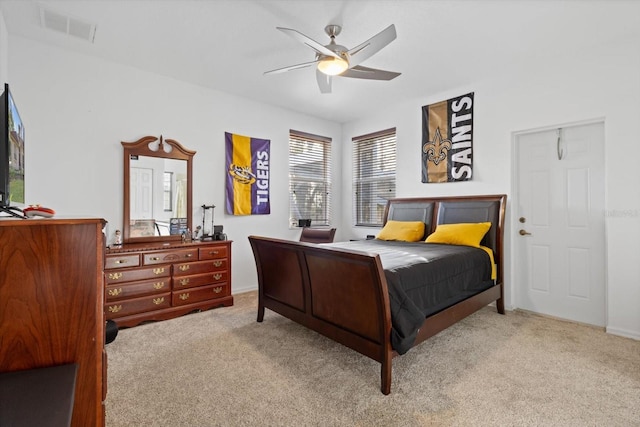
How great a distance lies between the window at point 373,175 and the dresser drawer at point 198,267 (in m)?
2.57

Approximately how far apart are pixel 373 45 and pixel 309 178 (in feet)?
9.71

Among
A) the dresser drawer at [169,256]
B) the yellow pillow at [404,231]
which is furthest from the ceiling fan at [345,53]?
the dresser drawer at [169,256]

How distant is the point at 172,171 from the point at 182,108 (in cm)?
81

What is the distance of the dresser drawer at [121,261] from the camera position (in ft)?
9.61

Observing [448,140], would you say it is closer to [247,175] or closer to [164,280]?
[247,175]

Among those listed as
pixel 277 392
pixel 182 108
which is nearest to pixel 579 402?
pixel 277 392

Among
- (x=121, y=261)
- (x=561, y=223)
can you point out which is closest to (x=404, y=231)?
(x=561, y=223)

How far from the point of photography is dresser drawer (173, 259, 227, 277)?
332 centimetres

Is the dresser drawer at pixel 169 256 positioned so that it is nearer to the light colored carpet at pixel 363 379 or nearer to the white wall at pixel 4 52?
the light colored carpet at pixel 363 379

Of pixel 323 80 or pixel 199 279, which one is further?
pixel 199 279

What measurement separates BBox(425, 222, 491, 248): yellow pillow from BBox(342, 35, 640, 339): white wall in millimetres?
438

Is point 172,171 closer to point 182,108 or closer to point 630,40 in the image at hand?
point 182,108

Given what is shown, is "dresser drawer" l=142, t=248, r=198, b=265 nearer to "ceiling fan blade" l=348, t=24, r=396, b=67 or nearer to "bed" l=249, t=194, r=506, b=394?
"bed" l=249, t=194, r=506, b=394

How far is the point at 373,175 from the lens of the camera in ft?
16.8
